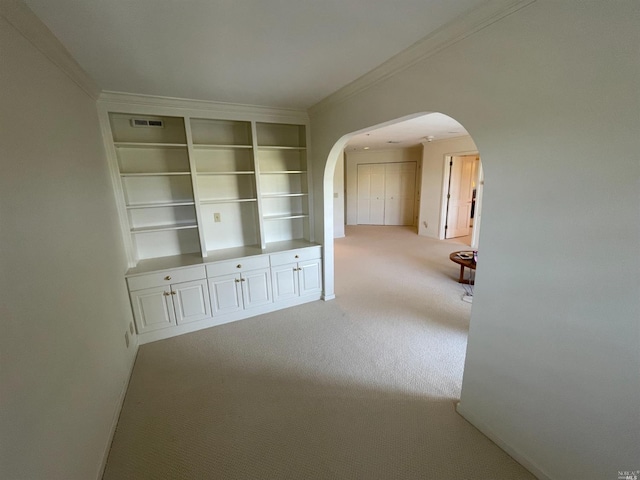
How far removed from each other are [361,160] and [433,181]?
8.16ft

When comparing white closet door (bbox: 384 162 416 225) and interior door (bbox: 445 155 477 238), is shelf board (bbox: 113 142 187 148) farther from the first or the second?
white closet door (bbox: 384 162 416 225)

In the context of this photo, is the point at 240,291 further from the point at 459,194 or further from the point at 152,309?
the point at 459,194

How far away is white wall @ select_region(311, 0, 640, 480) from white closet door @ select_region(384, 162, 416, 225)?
6867mm

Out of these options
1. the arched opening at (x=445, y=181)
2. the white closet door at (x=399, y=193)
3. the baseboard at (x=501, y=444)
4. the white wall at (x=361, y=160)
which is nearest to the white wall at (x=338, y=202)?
the arched opening at (x=445, y=181)

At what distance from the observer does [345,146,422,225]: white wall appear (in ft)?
26.5

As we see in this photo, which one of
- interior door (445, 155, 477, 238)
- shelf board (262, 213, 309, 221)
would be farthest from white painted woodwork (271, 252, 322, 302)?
interior door (445, 155, 477, 238)

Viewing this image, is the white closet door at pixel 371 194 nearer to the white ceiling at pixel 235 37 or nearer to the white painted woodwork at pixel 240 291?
the white painted woodwork at pixel 240 291

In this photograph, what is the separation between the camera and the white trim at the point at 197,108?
2477 mm

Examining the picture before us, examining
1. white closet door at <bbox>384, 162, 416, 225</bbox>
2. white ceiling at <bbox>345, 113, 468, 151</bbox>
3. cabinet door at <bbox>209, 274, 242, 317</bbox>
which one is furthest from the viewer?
white closet door at <bbox>384, 162, 416, 225</bbox>

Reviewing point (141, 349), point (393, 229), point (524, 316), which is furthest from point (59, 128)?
point (393, 229)

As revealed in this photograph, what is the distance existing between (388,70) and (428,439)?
8.32ft

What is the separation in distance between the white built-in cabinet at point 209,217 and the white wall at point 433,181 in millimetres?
4433

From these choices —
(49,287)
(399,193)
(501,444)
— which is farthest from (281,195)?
(399,193)

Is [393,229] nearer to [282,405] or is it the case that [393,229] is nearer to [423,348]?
[423,348]
